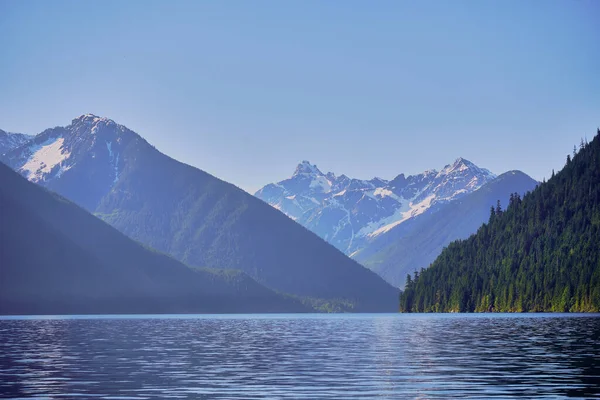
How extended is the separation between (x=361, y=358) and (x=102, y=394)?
3332 cm

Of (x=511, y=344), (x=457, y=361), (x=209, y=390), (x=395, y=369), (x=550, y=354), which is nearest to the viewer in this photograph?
(x=209, y=390)

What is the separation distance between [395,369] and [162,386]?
64.2 feet

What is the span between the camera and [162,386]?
6119cm

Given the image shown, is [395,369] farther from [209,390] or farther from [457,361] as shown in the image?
[209,390]

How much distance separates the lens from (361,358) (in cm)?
8506

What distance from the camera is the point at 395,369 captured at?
238 feet

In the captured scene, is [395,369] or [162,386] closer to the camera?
[162,386]

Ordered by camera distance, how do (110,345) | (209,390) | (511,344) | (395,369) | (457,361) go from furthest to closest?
(110,345), (511,344), (457,361), (395,369), (209,390)

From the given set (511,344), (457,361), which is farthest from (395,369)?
(511,344)

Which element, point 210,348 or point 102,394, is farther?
point 210,348

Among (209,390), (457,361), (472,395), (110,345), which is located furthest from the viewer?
(110,345)

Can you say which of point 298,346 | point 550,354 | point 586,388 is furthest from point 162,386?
point 298,346

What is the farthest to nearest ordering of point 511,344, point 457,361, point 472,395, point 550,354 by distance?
1. point 511,344
2. point 550,354
3. point 457,361
4. point 472,395

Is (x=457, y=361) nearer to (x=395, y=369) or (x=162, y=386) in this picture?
(x=395, y=369)
